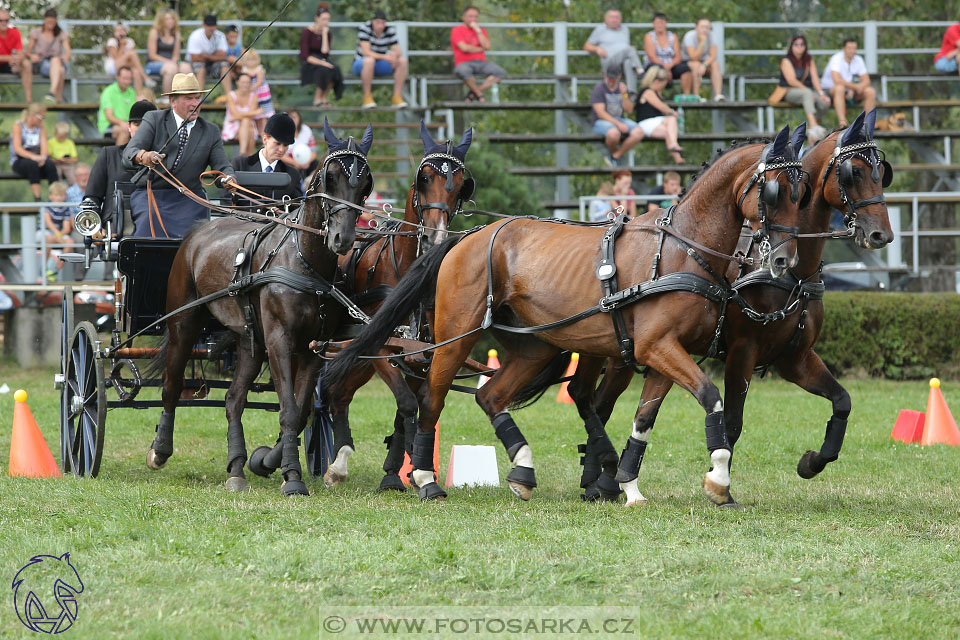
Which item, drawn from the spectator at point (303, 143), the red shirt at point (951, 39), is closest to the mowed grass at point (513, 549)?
the spectator at point (303, 143)

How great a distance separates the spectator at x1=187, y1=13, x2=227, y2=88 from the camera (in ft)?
59.0

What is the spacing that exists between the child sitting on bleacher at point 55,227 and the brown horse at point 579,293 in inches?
347

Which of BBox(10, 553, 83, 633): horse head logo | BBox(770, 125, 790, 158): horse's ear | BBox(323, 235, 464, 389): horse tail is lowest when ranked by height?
BBox(10, 553, 83, 633): horse head logo

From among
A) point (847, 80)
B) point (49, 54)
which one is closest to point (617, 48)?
point (847, 80)

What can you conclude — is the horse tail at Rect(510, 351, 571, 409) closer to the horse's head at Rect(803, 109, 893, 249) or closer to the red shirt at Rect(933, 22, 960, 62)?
the horse's head at Rect(803, 109, 893, 249)

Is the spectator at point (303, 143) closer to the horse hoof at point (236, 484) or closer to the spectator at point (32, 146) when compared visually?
the spectator at point (32, 146)

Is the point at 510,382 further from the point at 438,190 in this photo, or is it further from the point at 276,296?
the point at 276,296

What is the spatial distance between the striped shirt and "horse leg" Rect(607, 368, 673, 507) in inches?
523

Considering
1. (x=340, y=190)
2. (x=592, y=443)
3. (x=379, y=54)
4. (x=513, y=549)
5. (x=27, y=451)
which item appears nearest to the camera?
(x=513, y=549)

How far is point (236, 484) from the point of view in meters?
7.83

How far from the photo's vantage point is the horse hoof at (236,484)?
779 cm

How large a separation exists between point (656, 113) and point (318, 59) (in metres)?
5.35

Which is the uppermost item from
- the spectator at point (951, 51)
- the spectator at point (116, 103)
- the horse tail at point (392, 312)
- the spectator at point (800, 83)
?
the spectator at point (951, 51)

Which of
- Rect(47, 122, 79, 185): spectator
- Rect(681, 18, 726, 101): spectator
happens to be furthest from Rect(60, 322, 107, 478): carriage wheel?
Rect(681, 18, 726, 101): spectator
